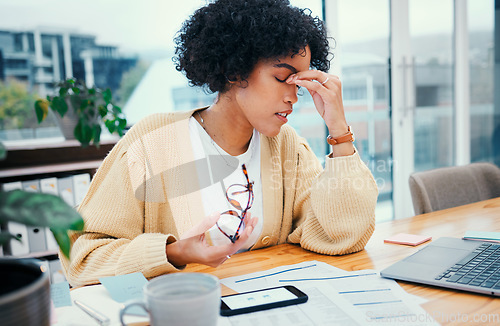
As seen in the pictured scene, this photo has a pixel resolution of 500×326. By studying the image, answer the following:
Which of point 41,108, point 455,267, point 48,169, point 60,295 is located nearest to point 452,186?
point 455,267

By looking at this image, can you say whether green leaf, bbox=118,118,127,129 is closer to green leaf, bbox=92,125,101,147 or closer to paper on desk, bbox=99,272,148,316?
green leaf, bbox=92,125,101,147

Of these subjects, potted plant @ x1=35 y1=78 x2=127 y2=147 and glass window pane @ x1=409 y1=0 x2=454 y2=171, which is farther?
glass window pane @ x1=409 y1=0 x2=454 y2=171

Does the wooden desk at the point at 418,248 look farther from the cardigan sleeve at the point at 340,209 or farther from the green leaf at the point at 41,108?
the green leaf at the point at 41,108

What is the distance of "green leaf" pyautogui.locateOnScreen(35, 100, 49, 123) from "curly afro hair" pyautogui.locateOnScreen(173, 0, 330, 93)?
115 cm

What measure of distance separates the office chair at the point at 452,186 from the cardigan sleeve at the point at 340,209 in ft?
1.92

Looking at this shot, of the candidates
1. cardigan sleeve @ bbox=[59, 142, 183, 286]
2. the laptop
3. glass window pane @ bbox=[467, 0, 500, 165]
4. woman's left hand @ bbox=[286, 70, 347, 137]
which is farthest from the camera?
glass window pane @ bbox=[467, 0, 500, 165]

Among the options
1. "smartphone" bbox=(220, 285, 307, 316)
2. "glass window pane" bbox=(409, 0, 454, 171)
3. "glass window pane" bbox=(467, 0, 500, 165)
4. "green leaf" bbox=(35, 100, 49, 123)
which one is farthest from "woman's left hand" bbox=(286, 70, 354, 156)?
"glass window pane" bbox=(467, 0, 500, 165)

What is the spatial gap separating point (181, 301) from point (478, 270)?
682mm

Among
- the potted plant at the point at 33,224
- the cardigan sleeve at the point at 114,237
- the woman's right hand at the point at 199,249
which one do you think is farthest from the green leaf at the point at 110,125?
the potted plant at the point at 33,224

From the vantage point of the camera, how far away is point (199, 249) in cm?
A: 88

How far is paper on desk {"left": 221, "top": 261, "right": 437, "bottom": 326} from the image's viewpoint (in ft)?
2.27

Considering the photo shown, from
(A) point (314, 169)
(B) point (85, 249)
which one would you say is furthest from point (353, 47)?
(B) point (85, 249)

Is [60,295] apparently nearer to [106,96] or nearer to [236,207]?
[236,207]

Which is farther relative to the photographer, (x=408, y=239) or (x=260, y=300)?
(x=408, y=239)
